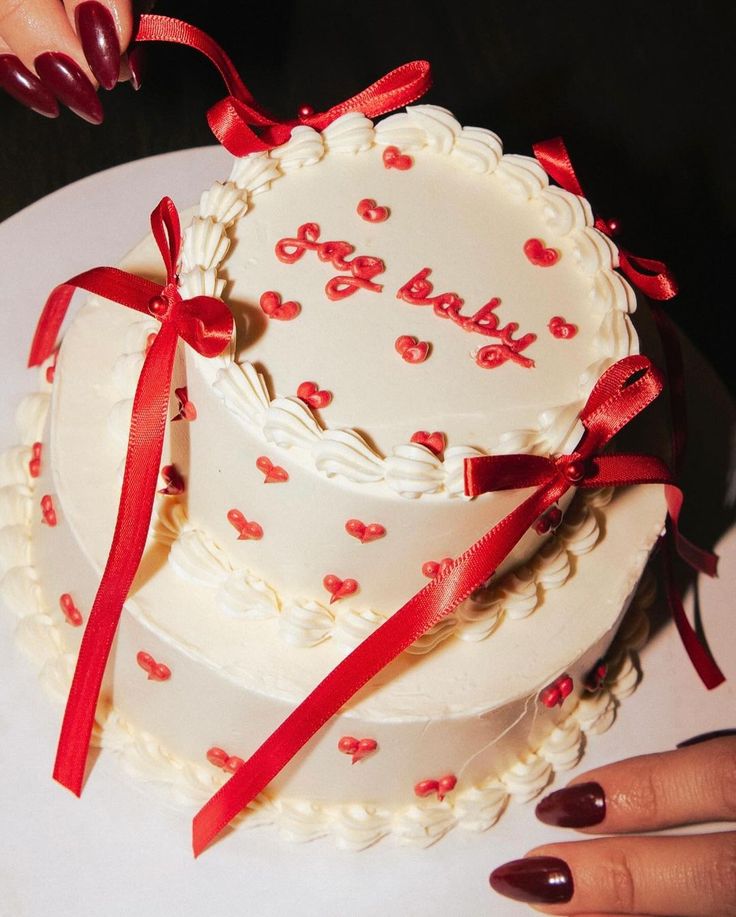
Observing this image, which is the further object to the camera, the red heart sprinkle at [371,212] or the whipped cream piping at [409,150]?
the red heart sprinkle at [371,212]

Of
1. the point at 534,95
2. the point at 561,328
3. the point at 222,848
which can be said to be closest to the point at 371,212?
the point at 561,328

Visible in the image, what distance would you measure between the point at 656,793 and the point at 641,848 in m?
0.11

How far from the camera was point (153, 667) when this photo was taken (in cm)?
196

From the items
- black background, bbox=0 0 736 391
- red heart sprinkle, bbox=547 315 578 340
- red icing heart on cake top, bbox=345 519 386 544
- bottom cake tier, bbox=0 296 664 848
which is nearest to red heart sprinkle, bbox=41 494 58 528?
bottom cake tier, bbox=0 296 664 848

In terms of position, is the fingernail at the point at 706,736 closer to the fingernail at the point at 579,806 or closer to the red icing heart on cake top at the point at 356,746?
the fingernail at the point at 579,806

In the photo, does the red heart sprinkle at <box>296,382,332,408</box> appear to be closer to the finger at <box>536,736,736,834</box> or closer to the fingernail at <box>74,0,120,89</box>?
the fingernail at <box>74,0,120,89</box>

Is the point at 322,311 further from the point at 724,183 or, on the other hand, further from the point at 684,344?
the point at 724,183

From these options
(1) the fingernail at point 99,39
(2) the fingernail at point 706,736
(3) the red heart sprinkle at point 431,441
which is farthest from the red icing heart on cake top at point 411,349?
(2) the fingernail at point 706,736

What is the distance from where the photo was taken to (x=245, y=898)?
2.04m

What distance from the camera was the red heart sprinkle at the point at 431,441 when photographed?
1.72m

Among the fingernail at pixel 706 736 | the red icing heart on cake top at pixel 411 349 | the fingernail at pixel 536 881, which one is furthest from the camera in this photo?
the fingernail at pixel 706 736

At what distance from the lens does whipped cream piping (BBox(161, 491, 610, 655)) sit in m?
1.87

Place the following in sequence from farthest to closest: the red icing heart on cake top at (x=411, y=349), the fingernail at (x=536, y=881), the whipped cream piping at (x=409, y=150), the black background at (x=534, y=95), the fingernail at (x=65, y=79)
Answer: the black background at (x=534, y=95) < the fingernail at (x=536, y=881) < the fingernail at (x=65, y=79) < the red icing heart on cake top at (x=411, y=349) < the whipped cream piping at (x=409, y=150)

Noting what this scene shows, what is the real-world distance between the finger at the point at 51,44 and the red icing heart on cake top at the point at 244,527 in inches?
27.5
